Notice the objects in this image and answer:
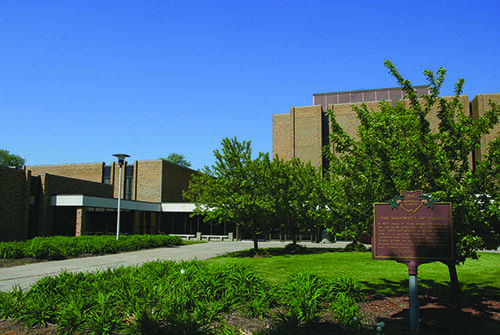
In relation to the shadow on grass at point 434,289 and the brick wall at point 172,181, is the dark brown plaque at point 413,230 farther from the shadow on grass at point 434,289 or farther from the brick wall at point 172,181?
the brick wall at point 172,181

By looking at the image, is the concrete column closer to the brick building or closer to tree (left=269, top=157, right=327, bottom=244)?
the brick building

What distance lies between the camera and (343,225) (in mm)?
10055

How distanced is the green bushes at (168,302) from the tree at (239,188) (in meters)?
11.9

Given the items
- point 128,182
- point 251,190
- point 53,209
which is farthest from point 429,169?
point 128,182

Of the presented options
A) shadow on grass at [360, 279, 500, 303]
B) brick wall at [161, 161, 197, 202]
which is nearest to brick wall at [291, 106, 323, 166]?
brick wall at [161, 161, 197, 202]

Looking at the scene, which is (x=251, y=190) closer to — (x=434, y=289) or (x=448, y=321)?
(x=434, y=289)

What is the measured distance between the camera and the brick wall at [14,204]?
98.7ft

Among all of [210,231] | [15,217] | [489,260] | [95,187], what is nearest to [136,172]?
[95,187]

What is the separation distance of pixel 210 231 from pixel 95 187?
1335 centimetres

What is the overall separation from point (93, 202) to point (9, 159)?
73.0m

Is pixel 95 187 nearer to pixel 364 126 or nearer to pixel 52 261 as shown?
pixel 52 261

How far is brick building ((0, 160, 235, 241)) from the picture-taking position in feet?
103

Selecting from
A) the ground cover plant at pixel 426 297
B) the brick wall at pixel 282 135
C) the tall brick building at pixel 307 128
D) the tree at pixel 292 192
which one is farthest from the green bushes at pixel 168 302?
the brick wall at pixel 282 135

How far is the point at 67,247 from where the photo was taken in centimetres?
2122
